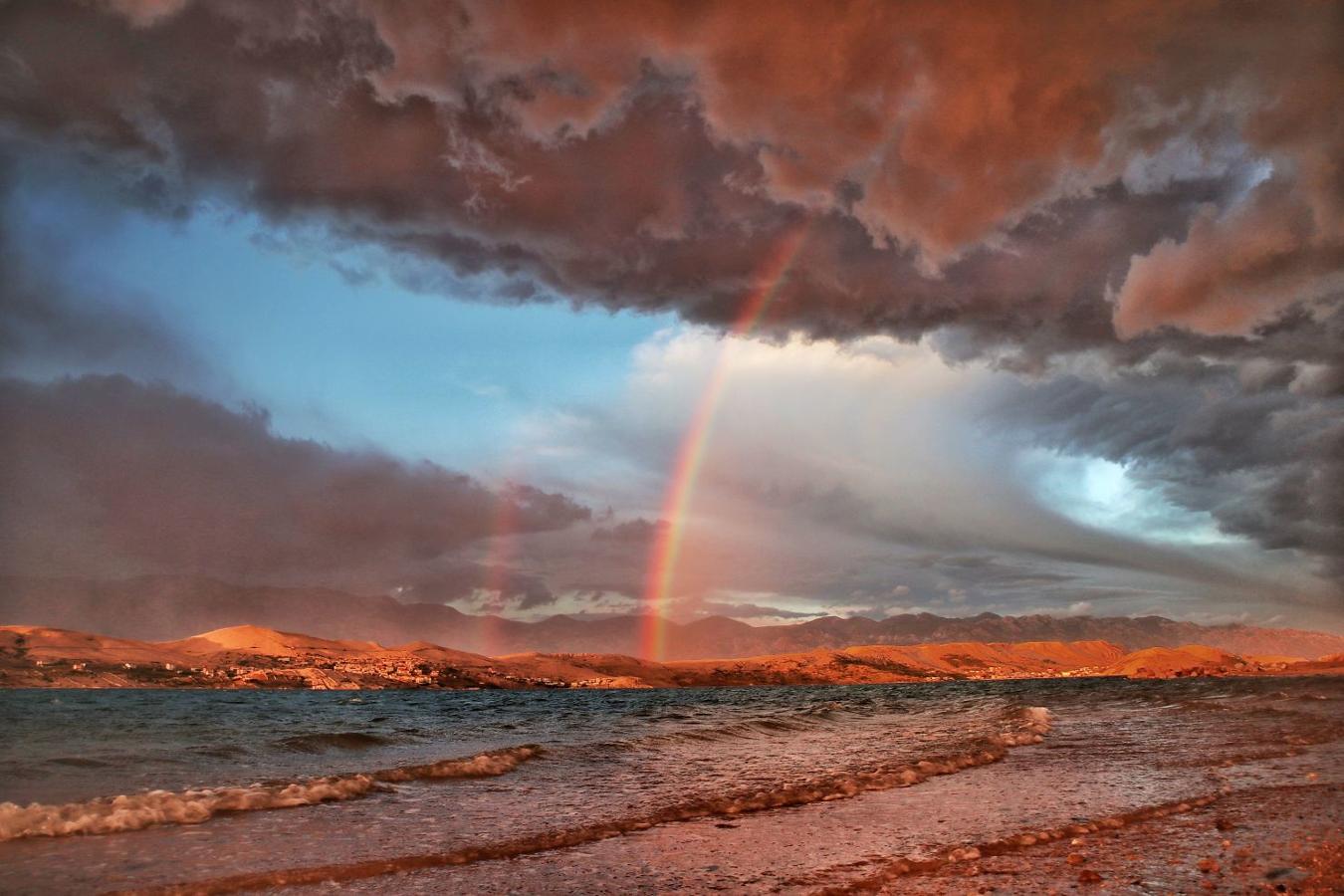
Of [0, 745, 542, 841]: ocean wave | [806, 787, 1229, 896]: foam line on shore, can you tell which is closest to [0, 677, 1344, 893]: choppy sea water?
[0, 745, 542, 841]: ocean wave

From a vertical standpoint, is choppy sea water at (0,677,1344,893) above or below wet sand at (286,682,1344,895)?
below

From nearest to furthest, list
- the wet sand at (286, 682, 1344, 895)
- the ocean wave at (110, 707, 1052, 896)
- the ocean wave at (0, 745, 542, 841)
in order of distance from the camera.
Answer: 1. the wet sand at (286, 682, 1344, 895)
2. the ocean wave at (110, 707, 1052, 896)
3. the ocean wave at (0, 745, 542, 841)

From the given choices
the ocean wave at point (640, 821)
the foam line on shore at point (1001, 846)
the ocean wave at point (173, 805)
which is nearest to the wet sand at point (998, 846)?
the foam line on shore at point (1001, 846)

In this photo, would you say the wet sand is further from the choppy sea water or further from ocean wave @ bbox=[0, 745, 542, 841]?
ocean wave @ bbox=[0, 745, 542, 841]

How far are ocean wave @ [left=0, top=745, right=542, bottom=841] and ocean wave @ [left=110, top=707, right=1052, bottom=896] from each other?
17.4 feet

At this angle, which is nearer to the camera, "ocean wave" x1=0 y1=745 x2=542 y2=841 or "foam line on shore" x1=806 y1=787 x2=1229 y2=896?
"foam line on shore" x1=806 y1=787 x2=1229 y2=896

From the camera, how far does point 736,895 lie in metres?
8.33

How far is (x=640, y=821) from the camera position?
1302 cm

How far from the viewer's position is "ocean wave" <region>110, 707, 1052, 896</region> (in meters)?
9.59

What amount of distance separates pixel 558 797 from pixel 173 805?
284 inches

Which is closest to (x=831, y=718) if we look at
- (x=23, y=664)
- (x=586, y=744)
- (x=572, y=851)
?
(x=586, y=744)

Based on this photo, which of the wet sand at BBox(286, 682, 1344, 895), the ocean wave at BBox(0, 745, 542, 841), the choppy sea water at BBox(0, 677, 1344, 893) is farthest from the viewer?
the ocean wave at BBox(0, 745, 542, 841)

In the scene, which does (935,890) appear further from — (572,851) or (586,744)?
(586,744)

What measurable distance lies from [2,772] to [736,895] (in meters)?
21.1
